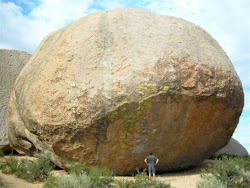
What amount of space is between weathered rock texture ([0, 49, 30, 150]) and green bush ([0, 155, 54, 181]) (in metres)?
3.06

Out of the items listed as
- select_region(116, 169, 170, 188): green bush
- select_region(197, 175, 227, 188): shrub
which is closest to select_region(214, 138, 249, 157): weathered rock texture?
select_region(197, 175, 227, 188): shrub

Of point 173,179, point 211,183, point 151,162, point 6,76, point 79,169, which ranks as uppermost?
point 6,76

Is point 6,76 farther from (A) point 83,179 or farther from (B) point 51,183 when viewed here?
(A) point 83,179

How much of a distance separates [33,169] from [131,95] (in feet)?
10.1

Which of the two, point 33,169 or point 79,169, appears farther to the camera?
point 33,169

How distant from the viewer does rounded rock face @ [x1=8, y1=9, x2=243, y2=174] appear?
761 centimetres

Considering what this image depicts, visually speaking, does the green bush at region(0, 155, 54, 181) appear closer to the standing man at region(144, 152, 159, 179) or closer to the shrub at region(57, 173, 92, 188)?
the shrub at region(57, 173, 92, 188)

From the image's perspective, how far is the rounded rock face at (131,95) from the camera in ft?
25.0

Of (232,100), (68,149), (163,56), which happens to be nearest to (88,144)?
(68,149)

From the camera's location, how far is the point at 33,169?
8.33 metres

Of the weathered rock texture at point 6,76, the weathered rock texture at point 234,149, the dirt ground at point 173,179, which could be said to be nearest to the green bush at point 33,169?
the dirt ground at point 173,179

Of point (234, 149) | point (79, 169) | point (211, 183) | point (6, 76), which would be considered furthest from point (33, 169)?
point (234, 149)

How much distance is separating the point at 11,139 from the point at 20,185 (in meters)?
3.11

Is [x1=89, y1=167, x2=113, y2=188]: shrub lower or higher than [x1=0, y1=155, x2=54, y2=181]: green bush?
lower
